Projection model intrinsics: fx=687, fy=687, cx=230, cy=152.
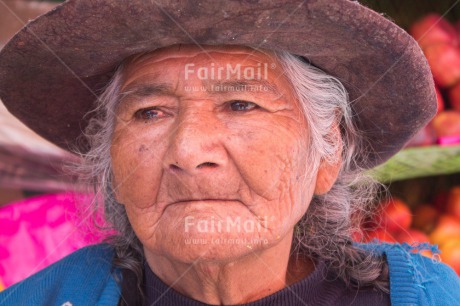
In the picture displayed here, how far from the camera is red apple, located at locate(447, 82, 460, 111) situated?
133 inches

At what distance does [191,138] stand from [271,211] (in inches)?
12.5

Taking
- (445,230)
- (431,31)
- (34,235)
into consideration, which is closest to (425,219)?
(445,230)

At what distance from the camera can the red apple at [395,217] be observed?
11.1ft

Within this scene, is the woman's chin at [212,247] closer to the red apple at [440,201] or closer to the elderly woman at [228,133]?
the elderly woman at [228,133]

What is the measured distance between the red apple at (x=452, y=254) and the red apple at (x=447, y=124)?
1.72 feet

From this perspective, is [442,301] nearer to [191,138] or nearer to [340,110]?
[340,110]

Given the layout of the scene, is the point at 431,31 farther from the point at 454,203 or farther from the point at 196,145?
the point at 196,145

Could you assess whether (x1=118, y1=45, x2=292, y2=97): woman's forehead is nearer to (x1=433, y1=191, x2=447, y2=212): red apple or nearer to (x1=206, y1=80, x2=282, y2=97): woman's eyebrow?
(x1=206, y1=80, x2=282, y2=97): woman's eyebrow

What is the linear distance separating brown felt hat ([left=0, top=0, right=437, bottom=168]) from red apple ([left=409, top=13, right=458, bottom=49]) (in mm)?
1345

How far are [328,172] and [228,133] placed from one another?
47 cm

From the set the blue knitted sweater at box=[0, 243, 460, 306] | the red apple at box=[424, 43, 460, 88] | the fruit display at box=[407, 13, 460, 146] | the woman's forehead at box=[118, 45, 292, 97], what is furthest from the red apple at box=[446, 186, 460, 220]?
the woman's forehead at box=[118, 45, 292, 97]

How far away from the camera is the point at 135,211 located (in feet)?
6.41

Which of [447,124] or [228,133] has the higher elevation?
[447,124]

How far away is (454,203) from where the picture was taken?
3.54 meters
